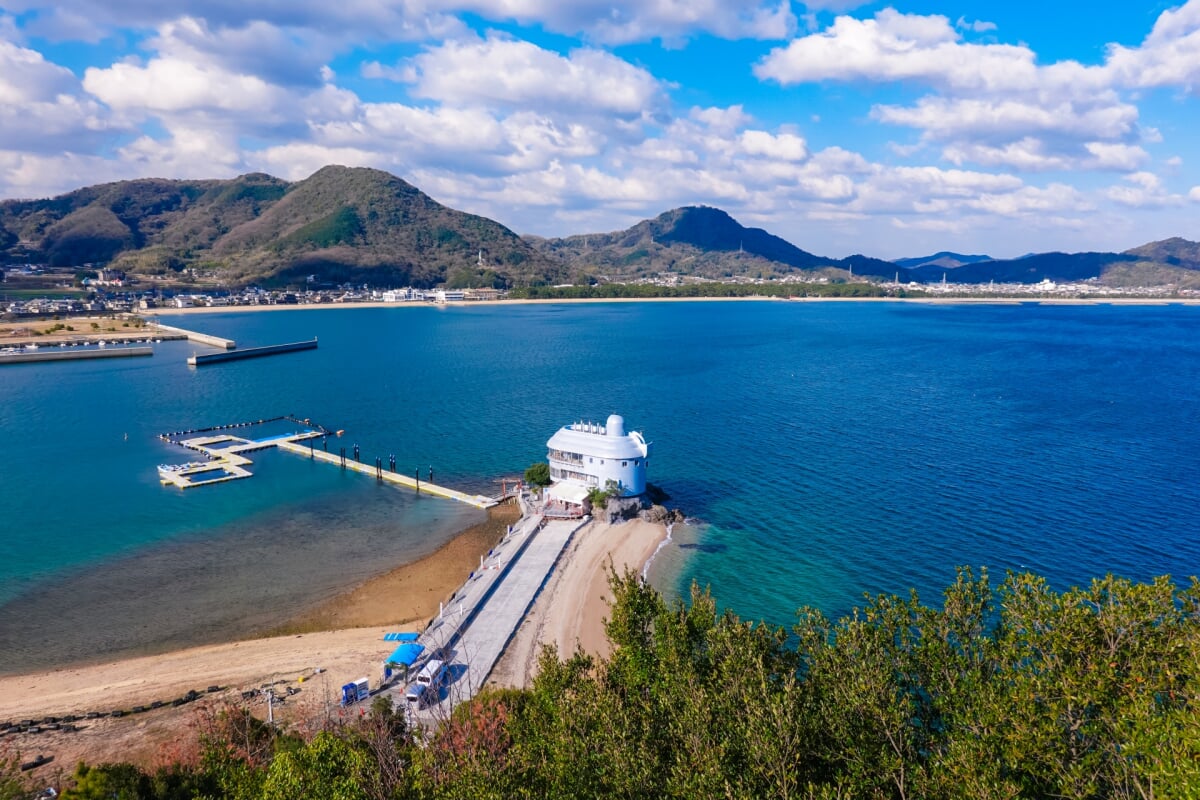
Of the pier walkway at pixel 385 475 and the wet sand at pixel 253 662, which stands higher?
the pier walkway at pixel 385 475

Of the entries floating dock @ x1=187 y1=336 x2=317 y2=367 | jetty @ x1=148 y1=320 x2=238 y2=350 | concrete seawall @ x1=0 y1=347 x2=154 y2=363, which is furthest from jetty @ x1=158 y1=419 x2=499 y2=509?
concrete seawall @ x1=0 y1=347 x2=154 y2=363

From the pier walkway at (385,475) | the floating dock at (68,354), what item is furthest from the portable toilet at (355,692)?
the floating dock at (68,354)

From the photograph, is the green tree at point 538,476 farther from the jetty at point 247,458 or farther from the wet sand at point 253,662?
the wet sand at point 253,662

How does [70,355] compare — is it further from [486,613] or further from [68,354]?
[486,613]

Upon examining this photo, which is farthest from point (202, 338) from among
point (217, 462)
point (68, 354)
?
point (217, 462)

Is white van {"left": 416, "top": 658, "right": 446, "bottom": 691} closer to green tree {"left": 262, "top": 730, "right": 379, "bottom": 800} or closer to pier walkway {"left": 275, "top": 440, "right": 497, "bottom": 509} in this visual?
green tree {"left": 262, "top": 730, "right": 379, "bottom": 800}

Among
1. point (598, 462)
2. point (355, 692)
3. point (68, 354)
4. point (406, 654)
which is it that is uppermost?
point (68, 354)
